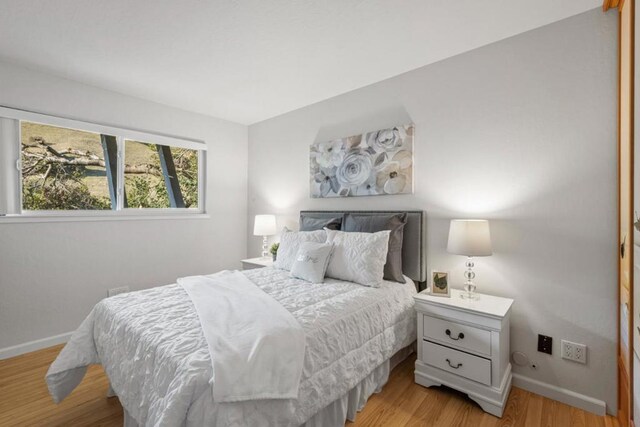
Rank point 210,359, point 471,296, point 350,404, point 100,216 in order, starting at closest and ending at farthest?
1. point 210,359
2. point 350,404
3. point 471,296
4. point 100,216

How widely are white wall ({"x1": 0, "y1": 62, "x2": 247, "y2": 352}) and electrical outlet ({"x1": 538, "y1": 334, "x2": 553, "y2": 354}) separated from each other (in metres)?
3.42

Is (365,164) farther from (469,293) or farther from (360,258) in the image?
(469,293)

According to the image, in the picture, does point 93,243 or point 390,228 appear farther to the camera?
point 93,243

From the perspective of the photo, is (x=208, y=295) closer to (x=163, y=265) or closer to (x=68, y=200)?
(x=163, y=265)

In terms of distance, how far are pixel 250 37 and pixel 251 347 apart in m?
2.02

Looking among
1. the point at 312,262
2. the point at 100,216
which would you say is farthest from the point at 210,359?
the point at 100,216

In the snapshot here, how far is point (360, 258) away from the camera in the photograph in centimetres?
227

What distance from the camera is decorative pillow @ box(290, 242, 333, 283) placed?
2305mm

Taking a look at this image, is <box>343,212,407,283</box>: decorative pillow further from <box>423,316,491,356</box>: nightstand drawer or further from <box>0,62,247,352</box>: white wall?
<box>0,62,247,352</box>: white wall

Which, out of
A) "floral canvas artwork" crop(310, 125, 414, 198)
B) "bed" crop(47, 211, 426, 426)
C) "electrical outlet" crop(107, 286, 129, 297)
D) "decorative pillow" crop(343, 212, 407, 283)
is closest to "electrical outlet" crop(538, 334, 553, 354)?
"bed" crop(47, 211, 426, 426)

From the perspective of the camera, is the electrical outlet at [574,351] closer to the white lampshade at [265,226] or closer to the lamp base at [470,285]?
the lamp base at [470,285]

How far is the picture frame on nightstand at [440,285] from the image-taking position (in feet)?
6.89

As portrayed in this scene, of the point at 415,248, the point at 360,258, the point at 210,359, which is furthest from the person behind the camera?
the point at 415,248

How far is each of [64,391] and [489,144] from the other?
3158 millimetres
